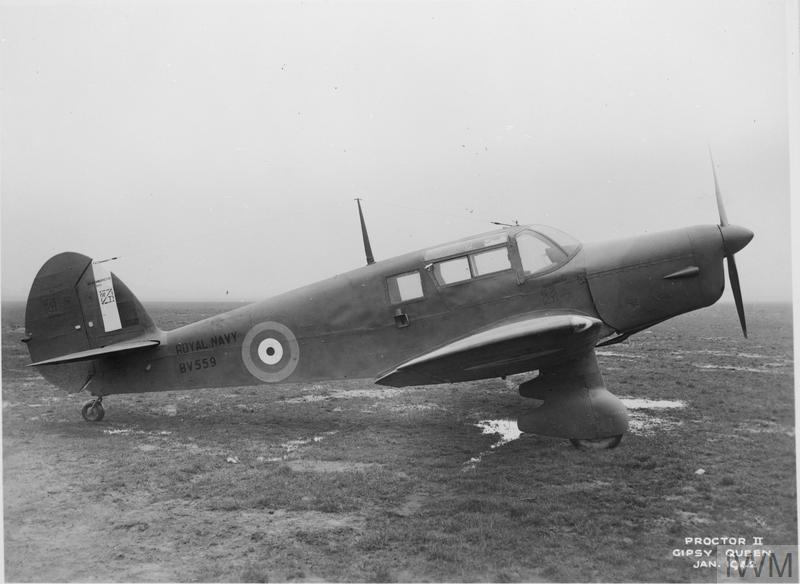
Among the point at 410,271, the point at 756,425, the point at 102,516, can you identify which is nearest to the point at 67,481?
the point at 102,516

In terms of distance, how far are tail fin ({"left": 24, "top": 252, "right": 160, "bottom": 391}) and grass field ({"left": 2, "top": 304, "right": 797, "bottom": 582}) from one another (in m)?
0.69

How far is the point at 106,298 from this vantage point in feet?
21.1

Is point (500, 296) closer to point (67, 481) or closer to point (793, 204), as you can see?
point (793, 204)

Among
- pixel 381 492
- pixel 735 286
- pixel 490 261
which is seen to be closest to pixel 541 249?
pixel 490 261

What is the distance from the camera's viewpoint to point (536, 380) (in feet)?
17.4

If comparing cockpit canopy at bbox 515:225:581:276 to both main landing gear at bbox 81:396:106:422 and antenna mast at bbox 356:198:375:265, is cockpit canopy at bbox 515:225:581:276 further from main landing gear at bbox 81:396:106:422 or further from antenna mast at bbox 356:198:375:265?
main landing gear at bbox 81:396:106:422

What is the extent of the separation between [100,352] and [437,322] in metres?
3.83

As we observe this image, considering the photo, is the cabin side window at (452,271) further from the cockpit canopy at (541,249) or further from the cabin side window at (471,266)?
the cockpit canopy at (541,249)

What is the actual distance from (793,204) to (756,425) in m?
2.33

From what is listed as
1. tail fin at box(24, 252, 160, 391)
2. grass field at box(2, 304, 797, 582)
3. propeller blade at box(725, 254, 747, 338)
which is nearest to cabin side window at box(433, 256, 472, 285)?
grass field at box(2, 304, 797, 582)

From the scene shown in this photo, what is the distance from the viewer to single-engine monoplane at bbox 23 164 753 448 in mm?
4875

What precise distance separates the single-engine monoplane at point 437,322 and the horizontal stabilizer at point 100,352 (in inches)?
0.8

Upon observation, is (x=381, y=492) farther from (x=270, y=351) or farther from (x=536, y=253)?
(x=536, y=253)

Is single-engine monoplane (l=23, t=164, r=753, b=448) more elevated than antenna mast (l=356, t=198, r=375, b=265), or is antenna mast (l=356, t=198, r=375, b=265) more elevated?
antenna mast (l=356, t=198, r=375, b=265)
